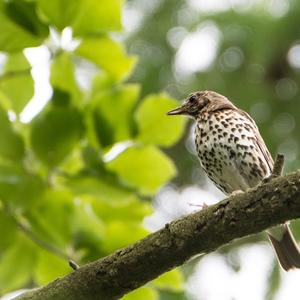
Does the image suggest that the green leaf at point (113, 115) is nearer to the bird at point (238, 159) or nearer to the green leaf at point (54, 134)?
the green leaf at point (54, 134)

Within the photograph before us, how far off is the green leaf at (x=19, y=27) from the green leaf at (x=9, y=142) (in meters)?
0.24

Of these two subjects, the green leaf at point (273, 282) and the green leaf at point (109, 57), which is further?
the green leaf at point (273, 282)

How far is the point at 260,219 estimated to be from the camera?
206cm

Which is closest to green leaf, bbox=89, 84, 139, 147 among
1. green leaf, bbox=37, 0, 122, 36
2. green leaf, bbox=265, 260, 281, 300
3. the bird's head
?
green leaf, bbox=37, 0, 122, 36

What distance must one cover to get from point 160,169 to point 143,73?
70.0 inches

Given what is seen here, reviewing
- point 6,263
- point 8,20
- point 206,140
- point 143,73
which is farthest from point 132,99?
point 143,73

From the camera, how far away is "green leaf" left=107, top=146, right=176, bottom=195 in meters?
2.78

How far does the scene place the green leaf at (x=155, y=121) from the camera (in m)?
2.82

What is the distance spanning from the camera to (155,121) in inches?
112

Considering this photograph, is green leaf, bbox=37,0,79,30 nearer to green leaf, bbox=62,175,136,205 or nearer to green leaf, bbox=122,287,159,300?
green leaf, bbox=62,175,136,205

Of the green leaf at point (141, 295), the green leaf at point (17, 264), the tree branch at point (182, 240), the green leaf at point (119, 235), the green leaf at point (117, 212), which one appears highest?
the green leaf at point (117, 212)

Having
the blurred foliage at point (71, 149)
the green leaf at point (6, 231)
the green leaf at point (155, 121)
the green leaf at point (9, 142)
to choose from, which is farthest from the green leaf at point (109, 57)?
the green leaf at point (6, 231)

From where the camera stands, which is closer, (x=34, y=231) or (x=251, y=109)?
(x=34, y=231)

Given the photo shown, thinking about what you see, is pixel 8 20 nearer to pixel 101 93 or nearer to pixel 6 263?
pixel 101 93
